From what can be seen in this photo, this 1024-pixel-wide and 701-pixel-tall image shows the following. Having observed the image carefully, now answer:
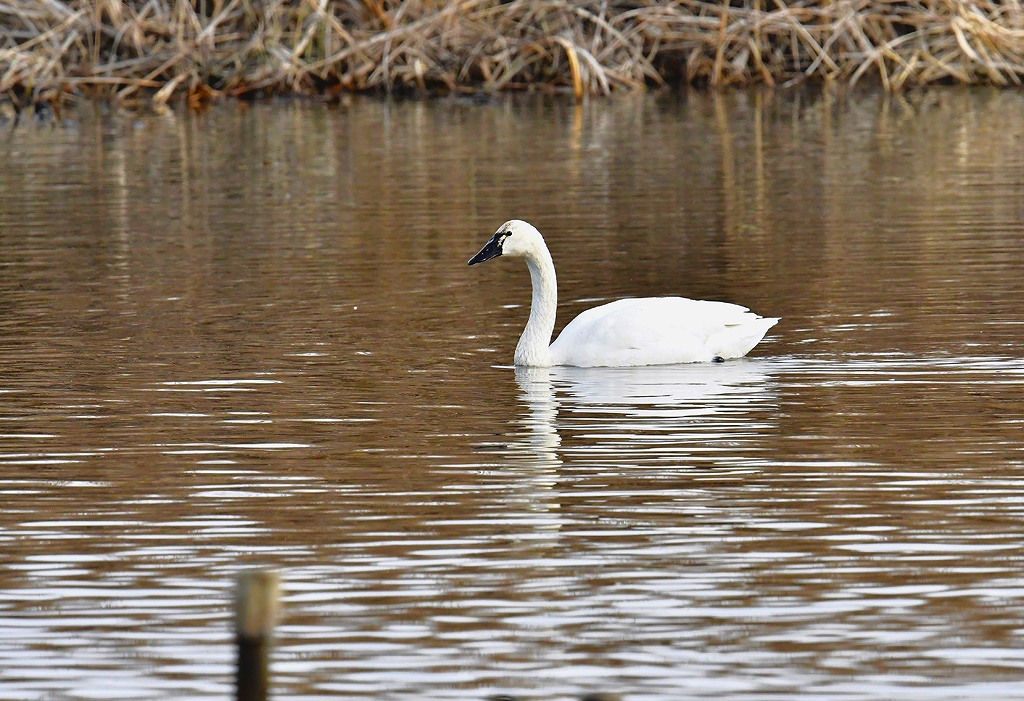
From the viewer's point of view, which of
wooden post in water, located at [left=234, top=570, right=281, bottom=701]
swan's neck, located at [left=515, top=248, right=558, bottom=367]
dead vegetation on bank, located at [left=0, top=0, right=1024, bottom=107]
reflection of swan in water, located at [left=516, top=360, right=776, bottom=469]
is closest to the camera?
wooden post in water, located at [left=234, top=570, right=281, bottom=701]

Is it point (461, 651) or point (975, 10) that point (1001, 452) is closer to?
point (461, 651)

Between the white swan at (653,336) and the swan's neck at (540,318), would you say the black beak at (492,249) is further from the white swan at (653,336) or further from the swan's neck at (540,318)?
the white swan at (653,336)

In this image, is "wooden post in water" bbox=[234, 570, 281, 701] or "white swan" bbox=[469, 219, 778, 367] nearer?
"wooden post in water" bbox=[234, 570, 281, 701]

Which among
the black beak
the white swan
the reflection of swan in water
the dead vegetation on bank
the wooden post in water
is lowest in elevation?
the reflection of swan in water

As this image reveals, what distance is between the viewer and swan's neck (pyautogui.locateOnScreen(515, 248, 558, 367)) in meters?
10.1

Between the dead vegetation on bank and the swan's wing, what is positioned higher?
the dead vegetation on bank

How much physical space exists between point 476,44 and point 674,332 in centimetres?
2001

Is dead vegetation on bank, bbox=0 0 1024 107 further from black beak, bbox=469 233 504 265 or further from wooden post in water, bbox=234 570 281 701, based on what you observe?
wooden post in water, bbox=234 570 281 701

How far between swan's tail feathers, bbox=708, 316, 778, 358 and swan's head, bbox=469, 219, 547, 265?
3.88ft

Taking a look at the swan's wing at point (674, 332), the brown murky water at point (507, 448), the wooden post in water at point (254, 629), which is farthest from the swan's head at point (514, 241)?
the wooden post in water at point (254, 629)

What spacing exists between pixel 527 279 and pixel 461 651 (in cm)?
849

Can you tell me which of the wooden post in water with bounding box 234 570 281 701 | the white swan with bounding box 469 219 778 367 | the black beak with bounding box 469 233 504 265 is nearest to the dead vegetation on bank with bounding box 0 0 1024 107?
the black beak with bounding box 469 233 504 265

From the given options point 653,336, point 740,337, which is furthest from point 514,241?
point 740,337

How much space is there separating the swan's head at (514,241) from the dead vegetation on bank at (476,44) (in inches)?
704
